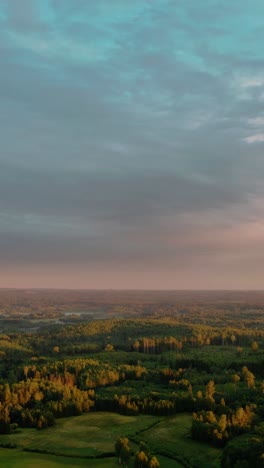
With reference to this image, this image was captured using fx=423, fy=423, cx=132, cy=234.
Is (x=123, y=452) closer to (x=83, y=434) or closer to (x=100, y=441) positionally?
(x=100, y=441)

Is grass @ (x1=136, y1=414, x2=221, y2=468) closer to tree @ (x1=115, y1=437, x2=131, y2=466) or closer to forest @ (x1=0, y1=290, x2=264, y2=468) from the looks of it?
forest @ (x1=0, y1=290, x2=264, y2=468)

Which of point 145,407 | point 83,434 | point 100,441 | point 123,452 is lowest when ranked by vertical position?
point 83,434

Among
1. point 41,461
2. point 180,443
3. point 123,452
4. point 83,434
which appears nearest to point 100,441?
point 83,434

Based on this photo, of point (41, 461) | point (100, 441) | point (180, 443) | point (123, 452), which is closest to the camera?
point (123, 452)

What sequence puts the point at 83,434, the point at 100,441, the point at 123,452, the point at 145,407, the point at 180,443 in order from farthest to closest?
1. the point at 145,407
2. the point at 83,434
3. the point at 100,441
4. the point at 180,443
5. the point at 123,452

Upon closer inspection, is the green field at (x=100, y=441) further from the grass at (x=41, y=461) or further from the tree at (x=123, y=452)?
the tree at (x=123, y=452)

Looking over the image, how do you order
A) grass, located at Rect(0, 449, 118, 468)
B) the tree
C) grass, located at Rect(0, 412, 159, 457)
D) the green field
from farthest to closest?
grass, located at Rect(0, 412, 159, 457)
the green field
grass, located at Rect(0, 449, 118, 468)
the tree

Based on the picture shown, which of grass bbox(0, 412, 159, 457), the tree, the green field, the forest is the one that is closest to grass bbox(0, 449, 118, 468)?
the green field

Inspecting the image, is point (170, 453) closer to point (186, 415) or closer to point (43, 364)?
point (186, 415)
